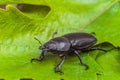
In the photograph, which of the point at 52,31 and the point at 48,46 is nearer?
the point at 48,46

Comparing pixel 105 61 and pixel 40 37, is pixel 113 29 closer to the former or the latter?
pixel 105 61

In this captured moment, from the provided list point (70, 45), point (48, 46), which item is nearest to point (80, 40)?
point (70, 45)

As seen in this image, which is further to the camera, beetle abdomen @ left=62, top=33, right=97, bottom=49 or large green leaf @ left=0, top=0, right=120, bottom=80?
beetle abdomen @ left=62, top=33, right=97, bottom=49

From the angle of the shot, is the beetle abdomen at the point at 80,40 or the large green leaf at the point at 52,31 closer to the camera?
the large green leaf at the point at 52,31

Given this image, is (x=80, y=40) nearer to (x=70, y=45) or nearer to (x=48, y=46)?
(x=70, y=45)

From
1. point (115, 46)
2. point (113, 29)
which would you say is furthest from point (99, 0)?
point (115, 46)
